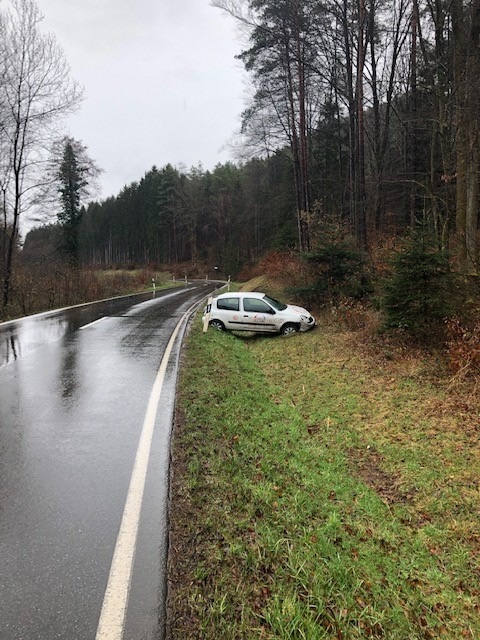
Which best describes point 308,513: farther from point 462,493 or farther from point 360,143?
point 360,143

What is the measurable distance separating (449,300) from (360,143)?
10.6 metres

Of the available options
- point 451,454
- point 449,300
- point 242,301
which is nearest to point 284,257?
point 242,301

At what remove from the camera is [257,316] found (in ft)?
43.7

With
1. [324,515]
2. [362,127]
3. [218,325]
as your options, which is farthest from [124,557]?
[362,127]

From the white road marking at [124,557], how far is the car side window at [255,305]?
8548mm

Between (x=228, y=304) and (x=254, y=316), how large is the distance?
1.03m

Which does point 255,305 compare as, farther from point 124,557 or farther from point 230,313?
point 124,557

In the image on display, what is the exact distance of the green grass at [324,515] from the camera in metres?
2.77

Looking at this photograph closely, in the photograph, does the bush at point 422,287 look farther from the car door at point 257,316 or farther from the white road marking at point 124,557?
the white road marking at point 124,557

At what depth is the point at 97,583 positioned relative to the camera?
2783 mm

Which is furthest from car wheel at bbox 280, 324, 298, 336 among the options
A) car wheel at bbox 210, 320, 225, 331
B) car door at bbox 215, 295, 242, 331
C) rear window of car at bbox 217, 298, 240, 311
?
car wheel at bbox 210, 320, 225, 331

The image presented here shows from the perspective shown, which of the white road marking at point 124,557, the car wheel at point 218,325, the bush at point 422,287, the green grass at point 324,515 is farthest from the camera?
the car wheel at point 218,325

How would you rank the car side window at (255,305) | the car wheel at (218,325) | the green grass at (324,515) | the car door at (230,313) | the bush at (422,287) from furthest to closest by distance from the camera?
1. the car wheel at (218,325)
2. the car door at (230,313)
3. the car side window at (255,305)
4. the bush at (422,287)
5. the green grass at (324,515)

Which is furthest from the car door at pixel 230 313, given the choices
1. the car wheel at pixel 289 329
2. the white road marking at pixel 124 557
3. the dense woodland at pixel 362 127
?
the white road marking at pixel 124 557
